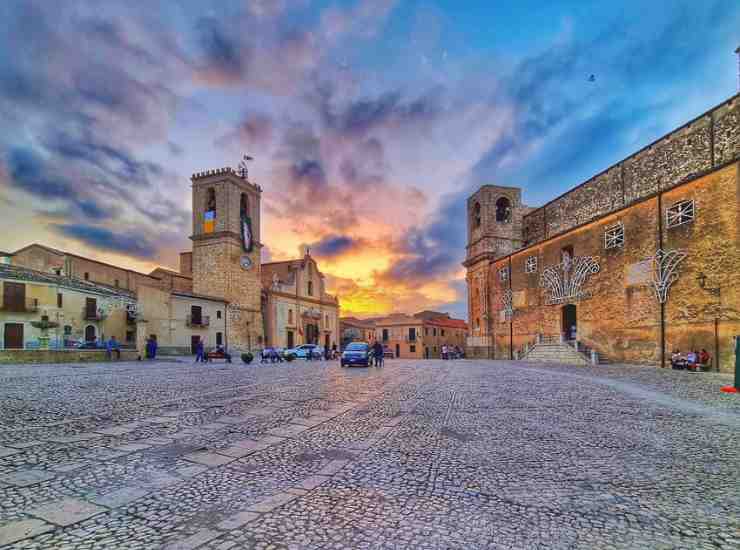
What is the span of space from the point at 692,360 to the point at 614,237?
25.8ft

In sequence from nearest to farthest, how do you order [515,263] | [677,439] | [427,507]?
[427,507] < [677,439] < [515,263]

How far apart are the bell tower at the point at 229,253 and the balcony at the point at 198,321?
312 centimetres

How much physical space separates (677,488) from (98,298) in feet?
117

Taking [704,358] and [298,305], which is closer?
[704,358]

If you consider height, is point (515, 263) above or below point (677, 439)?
above

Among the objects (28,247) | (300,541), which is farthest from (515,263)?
(28,247)

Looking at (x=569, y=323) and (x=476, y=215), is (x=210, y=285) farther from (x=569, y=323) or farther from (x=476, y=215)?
(x=569, y=323)

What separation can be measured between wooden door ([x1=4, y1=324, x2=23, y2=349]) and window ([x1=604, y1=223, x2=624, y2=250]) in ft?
121

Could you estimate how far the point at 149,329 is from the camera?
2969 centimetres

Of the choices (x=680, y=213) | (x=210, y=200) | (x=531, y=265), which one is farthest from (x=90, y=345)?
(x=680, y=213)

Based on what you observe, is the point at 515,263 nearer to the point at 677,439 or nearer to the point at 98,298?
the point at 677,439

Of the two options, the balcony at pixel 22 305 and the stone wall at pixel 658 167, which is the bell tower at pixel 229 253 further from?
the stone wall at pixel 658 167

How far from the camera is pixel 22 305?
25562 millimetres

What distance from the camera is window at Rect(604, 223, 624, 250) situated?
21.0 meters
